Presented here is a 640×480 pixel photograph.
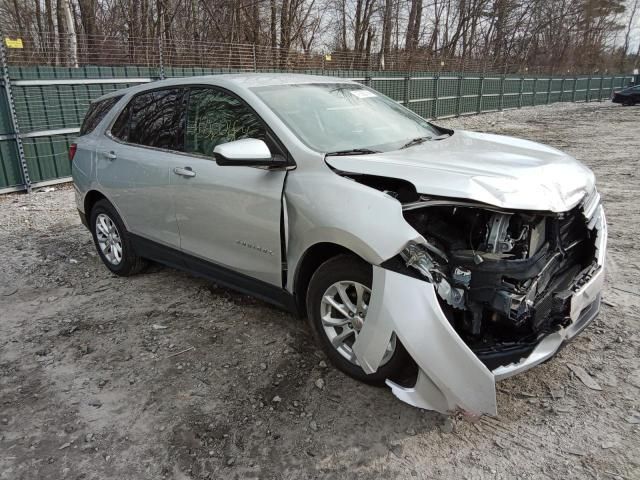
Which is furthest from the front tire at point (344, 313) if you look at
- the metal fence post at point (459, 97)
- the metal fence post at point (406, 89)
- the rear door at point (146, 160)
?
the metal fence post at point (459, 97)

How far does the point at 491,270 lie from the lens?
7.68 feet

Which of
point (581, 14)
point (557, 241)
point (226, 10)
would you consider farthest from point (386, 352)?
point (581, 14)

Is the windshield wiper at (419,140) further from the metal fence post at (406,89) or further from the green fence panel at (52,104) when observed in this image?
the metal fence post at (406,89)

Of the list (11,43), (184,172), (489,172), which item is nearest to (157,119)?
(184,172)

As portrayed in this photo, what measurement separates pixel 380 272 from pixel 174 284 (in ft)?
8.82

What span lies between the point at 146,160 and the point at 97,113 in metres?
1.29

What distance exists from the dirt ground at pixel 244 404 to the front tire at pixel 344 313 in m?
0.19

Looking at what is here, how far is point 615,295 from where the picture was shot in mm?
3941

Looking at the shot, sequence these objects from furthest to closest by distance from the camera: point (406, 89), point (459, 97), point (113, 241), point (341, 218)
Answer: point (459, 97) < point (406, 89) < point (113, 241) < point (341, 218)

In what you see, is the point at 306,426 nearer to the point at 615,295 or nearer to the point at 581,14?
the point at 615,295

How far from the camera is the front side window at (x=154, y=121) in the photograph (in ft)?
12.6

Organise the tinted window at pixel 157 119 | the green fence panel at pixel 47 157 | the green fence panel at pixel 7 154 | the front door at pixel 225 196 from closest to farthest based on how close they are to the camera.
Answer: the front door at pixel 225 196, the tinted window at pixel 157 119, the green fence panel at pixel 7 154, the green fence panel at pixel 47 157

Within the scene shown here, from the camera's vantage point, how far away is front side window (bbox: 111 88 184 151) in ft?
12.6

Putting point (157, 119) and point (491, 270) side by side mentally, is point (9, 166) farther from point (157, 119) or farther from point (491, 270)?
point (491, 270)
